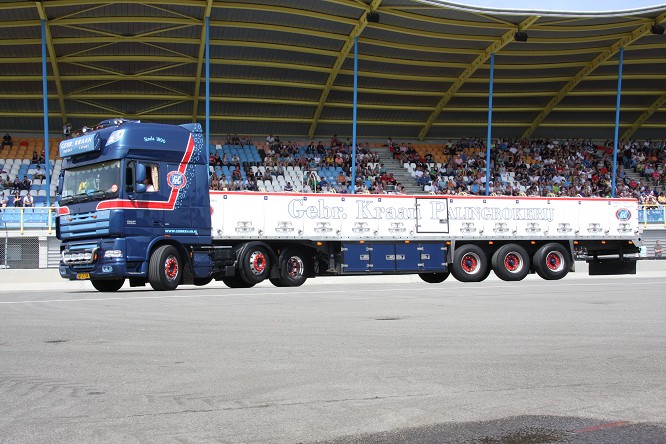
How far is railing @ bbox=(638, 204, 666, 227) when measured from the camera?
126ft

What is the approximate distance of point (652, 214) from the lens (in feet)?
127

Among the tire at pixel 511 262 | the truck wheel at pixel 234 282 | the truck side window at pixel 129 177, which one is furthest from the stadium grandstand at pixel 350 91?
the tire at pixel 511 262

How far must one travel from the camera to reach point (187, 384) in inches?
289

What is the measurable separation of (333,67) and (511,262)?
1982cm

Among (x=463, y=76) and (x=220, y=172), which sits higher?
(x=463, y=76)

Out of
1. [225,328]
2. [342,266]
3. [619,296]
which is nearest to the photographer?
[225,328]

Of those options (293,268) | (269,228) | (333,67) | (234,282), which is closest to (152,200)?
(269,228)

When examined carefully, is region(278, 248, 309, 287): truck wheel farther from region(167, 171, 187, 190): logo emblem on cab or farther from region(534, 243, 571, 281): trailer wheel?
region(534, 243, 571, 281): trailer wheel

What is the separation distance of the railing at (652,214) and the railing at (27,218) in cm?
2504

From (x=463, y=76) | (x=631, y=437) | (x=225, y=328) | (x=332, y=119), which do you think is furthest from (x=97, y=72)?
(x=631, y=437)

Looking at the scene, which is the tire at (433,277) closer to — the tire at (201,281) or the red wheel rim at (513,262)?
the red wheel rim at (513,262)

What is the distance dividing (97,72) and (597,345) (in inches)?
1421

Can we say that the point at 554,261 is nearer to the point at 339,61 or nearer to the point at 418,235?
the point at 418,235

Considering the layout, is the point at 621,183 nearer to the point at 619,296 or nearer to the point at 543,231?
the point at 543,231
